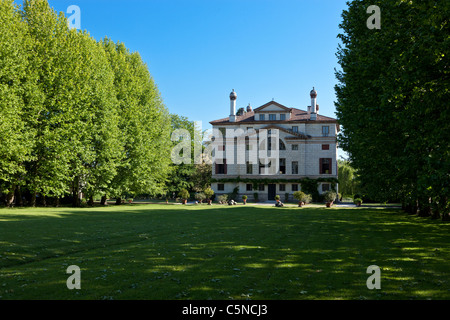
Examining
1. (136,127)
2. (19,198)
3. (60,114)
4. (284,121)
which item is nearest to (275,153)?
(284,121)

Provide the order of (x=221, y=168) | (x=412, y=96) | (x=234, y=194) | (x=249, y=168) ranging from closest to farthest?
(x=412, y=96) < (x=234, y=194) < (x=249, y=168) < (x=221, y=168)

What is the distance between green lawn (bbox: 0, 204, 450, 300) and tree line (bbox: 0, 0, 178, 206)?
55.7 ft

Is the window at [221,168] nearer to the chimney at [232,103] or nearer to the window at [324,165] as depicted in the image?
the chimney at [232,103]

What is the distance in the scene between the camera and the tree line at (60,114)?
29.4 meters

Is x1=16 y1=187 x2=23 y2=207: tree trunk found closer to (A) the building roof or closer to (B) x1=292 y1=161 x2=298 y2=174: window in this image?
(A) the building roof

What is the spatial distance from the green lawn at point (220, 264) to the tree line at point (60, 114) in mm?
16988

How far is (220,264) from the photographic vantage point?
1006cm

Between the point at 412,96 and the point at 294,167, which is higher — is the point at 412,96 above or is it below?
above

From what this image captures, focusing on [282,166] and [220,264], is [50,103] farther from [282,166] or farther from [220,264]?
[282,166]

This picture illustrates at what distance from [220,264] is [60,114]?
28.7 metres

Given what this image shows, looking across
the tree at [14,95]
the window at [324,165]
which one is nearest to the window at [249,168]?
the window at [324,165]


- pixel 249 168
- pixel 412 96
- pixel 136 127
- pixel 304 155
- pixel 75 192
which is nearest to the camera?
pixel 412 96
